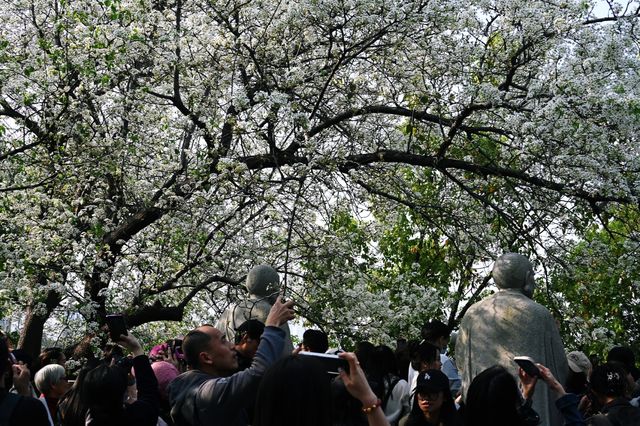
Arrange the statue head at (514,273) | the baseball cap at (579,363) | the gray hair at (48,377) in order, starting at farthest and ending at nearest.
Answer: the baseball cap at (579,363) → the statue head at (514,273) → the gray hair at (48,377)

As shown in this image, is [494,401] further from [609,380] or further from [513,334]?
[513,334]

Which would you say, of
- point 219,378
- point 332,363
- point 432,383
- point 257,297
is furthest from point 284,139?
point 332,363

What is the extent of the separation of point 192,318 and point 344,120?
5.63m

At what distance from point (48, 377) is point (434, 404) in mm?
2992

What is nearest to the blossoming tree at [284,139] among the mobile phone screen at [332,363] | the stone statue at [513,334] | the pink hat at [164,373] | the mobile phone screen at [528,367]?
the stone statue at [513,334]

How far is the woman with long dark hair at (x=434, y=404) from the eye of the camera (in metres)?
5.74

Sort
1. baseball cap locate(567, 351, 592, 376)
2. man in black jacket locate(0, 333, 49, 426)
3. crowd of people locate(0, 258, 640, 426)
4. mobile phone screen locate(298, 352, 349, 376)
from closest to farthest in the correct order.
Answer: crowd of people locate(0, 258, 640, 426)
mobile phone screen locate(298, 352, 349, 376)
man in black jacket locate(0, 333, 49, 426)
baseball cap locate(567, 351, 592, 376)

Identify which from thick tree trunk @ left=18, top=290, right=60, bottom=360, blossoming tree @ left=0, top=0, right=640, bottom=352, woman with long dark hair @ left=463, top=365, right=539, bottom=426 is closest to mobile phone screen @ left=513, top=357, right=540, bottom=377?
woman with long dark hair @ left=463, top=365, right=539, bottom=426

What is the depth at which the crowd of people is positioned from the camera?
129 inches

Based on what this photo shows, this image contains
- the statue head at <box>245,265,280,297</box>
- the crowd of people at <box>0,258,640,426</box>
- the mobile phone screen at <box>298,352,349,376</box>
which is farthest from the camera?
the statue head at <box>245,265,280,297</box>

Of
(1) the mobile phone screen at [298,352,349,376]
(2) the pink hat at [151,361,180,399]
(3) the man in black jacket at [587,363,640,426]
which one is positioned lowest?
(3) the man in black jacket at [587,363,640,426]

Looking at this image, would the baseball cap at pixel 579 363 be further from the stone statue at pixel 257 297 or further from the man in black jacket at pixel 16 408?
the man in black jacket at pixel 16 408

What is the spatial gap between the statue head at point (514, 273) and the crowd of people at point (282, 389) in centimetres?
68

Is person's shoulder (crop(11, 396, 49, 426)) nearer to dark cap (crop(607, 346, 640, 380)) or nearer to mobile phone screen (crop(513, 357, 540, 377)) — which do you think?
mobile phone screen (crop(513, 357, 540, 377))
